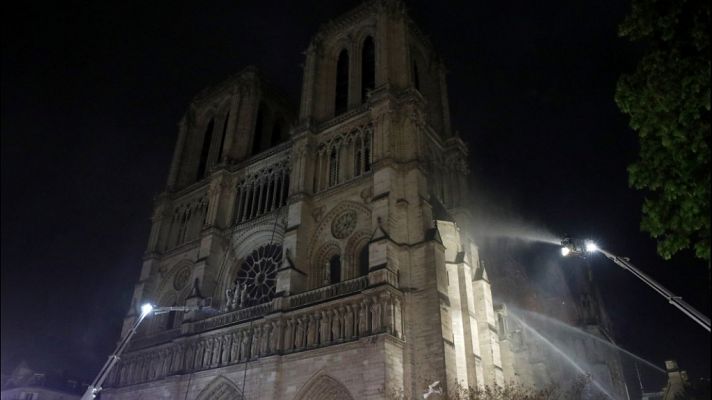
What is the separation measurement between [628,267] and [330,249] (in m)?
16.9

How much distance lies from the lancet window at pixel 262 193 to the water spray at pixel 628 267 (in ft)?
66.2

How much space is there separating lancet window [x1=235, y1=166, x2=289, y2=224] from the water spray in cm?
2019

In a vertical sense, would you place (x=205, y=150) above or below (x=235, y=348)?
above

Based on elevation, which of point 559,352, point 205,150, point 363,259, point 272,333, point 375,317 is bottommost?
point 375,317

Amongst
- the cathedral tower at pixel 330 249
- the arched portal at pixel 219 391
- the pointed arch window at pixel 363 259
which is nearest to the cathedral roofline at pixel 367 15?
the cathedral tower at pixel 330 249

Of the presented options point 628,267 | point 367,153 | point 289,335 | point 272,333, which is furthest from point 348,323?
point 628,267

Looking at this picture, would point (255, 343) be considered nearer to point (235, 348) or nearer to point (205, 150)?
point (235, 348)

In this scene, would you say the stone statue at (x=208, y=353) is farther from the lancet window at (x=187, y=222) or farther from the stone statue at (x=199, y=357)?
the lancet window at (x=187, y=222)

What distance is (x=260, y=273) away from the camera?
27.7m

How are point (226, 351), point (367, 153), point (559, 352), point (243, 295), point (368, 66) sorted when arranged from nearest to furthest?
1. point (226, 351)
2. point (243, 295)
3. point (367, 153)
4. point (368, 66)
5. point (559, 352)

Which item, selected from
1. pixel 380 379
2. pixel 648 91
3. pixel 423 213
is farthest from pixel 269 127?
pixel 648 91

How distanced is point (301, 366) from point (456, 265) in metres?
8.21

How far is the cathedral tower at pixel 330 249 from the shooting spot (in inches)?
784

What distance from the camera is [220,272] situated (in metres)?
29.1
